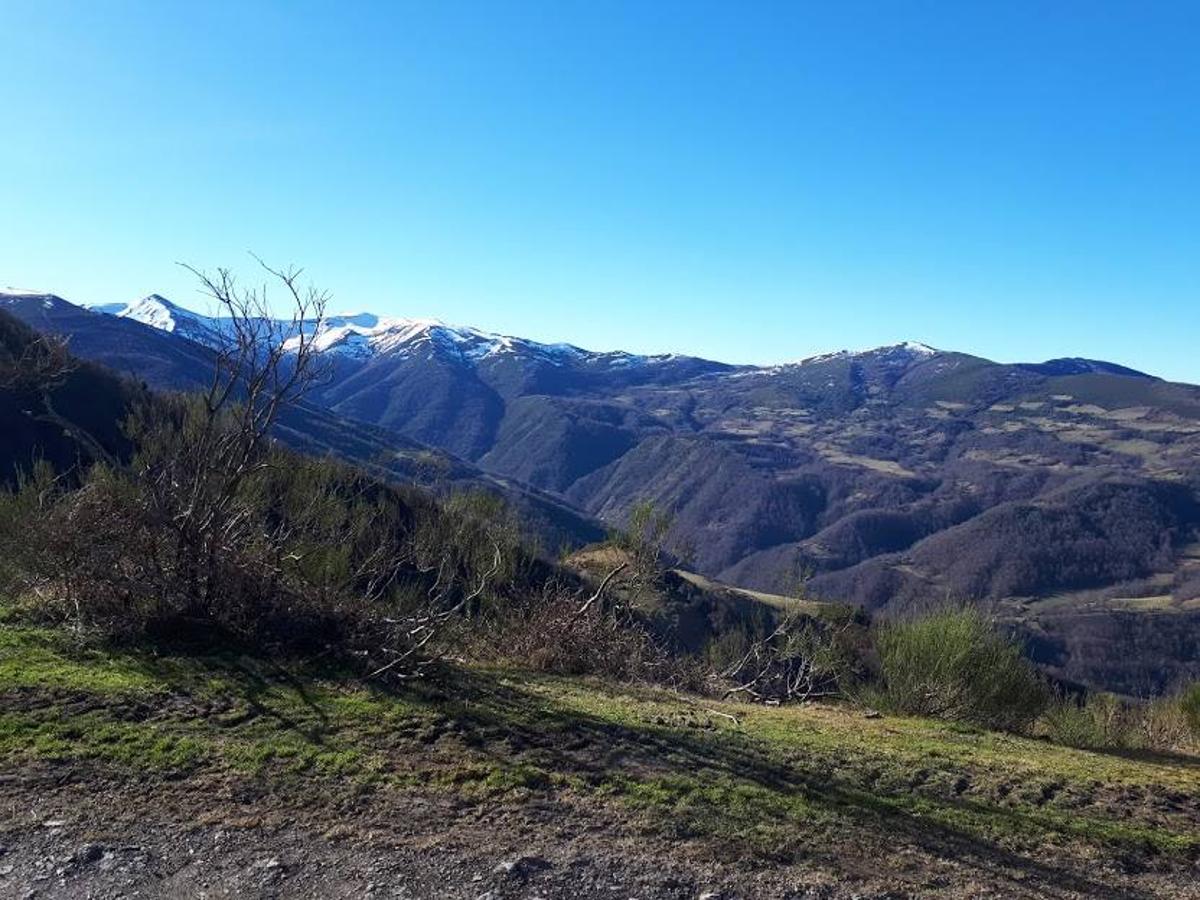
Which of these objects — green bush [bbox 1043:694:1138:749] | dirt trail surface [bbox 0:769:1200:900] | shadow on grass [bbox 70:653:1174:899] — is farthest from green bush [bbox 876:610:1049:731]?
dirt trail surface [bbox 0:769:1200:900]

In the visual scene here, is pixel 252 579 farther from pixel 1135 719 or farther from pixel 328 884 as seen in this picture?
pixel 1135 719

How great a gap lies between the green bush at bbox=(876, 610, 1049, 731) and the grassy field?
208 inches

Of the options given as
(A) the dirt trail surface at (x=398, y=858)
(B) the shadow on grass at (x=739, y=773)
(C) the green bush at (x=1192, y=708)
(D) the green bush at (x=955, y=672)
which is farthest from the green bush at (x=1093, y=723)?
(A) the dirt trail surface at (x=398, y=858)

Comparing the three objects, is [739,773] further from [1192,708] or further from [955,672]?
[1192,708]

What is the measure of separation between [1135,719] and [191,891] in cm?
2175

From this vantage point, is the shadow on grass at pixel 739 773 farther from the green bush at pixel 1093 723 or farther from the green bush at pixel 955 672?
the green bush at pixel 955 672

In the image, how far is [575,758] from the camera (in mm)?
8203

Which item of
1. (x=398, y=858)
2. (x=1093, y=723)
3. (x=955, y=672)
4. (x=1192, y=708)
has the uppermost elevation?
(x=398, y=858)

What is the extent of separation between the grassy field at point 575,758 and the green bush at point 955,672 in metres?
5.29

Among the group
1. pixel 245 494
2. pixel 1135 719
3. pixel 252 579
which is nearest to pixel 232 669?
pixel 252 579

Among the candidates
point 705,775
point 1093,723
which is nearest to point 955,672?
point 1093,723

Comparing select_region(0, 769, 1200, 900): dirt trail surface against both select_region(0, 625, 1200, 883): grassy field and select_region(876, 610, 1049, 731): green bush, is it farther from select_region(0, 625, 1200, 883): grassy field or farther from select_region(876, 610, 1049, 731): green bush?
select_region(876, 610, 1049, 731): green bush

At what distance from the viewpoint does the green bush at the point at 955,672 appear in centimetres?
1603

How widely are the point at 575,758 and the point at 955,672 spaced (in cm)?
1066
